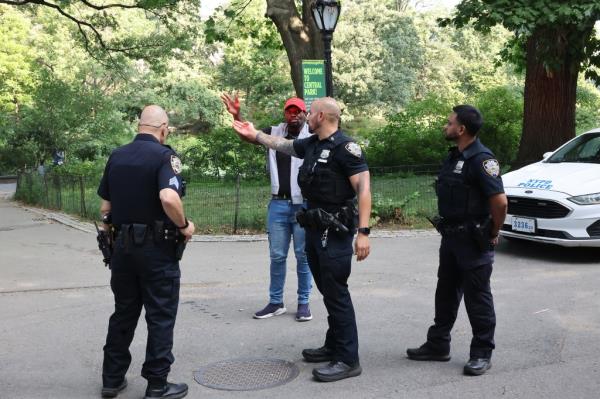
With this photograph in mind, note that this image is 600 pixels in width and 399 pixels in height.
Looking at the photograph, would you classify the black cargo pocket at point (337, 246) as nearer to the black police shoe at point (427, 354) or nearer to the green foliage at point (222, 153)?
the black police shoe at point (427, 354)

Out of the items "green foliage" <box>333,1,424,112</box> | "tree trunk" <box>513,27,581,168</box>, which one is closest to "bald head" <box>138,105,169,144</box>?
"tree trunk" <box>513,27,581,168</box>

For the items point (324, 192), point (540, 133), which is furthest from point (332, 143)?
point (540, 133)

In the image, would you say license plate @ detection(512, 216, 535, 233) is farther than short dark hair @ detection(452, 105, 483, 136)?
Yes

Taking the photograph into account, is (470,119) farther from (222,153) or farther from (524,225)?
(222,153)

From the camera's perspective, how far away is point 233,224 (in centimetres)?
1149

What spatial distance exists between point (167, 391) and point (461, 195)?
2.38 m

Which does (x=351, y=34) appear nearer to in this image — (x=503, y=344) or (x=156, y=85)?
(x=156, y=85)

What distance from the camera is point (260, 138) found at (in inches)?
201

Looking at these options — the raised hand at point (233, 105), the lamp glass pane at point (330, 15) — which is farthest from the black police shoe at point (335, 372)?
the lamp glass pane at point (330, 15)

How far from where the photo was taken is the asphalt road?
14.8 feet

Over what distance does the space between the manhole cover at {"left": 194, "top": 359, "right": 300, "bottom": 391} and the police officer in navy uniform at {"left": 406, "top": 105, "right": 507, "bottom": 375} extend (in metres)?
1.29

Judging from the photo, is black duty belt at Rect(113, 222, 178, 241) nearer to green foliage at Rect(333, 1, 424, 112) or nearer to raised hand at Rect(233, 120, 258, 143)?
raised hand at Rect(233, 120, 258, 143)

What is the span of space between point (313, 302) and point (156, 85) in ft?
123

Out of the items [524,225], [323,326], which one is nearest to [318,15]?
[524,225]
